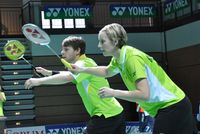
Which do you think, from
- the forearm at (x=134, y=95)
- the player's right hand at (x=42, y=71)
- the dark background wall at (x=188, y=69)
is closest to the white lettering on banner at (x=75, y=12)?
the dark background wall at (x=188, y=69)

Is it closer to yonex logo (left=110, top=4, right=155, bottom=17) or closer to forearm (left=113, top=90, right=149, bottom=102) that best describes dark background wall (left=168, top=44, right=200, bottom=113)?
yonex logo (left=110, top=4, right=155, bottom=17)

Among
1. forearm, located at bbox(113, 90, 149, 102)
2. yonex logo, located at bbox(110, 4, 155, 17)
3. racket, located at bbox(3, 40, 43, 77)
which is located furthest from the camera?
yonex logo, located at bbox(110, 4, 155, 17)

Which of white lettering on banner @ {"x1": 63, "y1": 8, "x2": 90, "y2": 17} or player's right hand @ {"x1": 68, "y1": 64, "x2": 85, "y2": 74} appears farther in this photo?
white lettering on banner @ {"x1": 63, "y1": 8, "x2": 90, "y2": 17}

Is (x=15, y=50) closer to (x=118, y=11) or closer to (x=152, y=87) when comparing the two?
(x=152, y=87)

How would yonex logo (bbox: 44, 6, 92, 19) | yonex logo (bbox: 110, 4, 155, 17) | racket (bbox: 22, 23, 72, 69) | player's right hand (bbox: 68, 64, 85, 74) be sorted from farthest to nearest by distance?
1. yonex logo (bbox: 110, 4, 155, 17)
2. yonex logo (bbox: 44, 6, 92, 19)
3. racket (bbox: 22, 23, 72, 69)
4. player's right hand (bbox: 68, 64, 85, 74)

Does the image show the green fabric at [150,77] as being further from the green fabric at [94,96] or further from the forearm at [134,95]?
the green fabric at [94,96]

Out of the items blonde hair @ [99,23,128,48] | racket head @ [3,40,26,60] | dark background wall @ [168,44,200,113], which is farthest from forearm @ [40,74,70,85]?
dark background wall @ [168,44,200,113]

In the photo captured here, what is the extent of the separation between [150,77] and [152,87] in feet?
0.23

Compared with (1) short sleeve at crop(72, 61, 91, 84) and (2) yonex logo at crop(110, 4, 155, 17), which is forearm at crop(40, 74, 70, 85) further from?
(2) yonex logo at crop(110, 4, 155, 17)

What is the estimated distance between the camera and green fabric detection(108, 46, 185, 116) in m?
3.34

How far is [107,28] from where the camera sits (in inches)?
137

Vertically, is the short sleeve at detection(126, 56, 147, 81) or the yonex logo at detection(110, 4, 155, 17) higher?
the yonex logo at detection(110, 4, 155, 17)

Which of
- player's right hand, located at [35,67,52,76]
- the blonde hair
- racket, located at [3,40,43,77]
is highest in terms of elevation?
the blonde hair

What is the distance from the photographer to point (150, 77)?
3.36 metres
